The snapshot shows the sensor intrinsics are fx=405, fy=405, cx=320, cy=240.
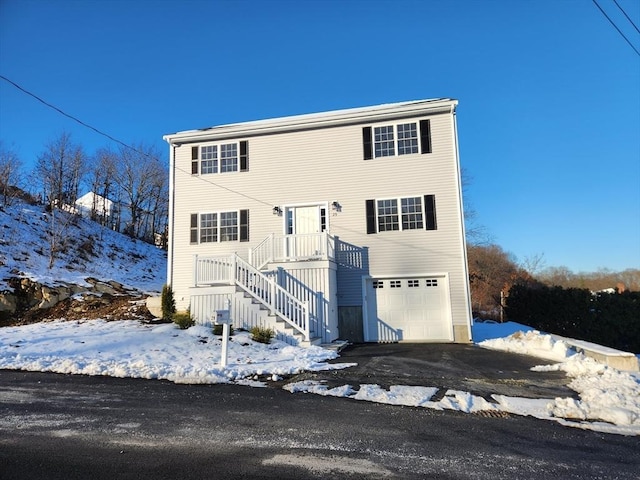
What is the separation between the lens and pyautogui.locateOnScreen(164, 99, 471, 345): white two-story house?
12617 millimetres

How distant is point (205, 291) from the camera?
A: 40.8 feet

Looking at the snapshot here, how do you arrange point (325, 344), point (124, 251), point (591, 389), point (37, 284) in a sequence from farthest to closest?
point (124, 251) < point (37, 284) < point (325, 344) < point (591, 389)

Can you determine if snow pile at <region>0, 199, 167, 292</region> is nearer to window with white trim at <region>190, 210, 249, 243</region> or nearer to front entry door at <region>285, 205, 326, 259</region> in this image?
window with white trim at <region>190, 210, 249, 243</region>

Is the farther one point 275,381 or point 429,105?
point 429,105

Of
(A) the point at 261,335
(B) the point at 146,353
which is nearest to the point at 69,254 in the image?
(B) the point at 146,353

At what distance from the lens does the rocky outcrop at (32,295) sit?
45.9 feet

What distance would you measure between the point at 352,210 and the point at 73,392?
32.5 feet

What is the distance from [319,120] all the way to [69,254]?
1431 centimetres

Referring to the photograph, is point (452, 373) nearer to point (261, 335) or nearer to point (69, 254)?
point (261, 335)

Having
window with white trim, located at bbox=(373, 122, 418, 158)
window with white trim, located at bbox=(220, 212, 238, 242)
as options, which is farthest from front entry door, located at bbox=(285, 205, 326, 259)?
window with white trim, located at bbox=(373, 122, 418, 158)

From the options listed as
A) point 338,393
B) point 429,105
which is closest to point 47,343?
point 338,393

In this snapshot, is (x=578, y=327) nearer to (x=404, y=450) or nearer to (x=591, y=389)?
(x=591, y=389)

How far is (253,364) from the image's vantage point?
8.80m

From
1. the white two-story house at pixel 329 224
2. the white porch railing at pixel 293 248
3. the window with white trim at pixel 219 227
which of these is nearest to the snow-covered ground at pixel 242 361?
the white two-story house at pixel 329 224
